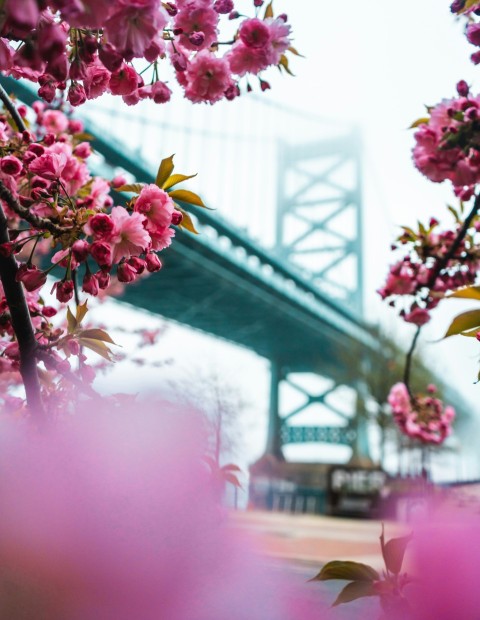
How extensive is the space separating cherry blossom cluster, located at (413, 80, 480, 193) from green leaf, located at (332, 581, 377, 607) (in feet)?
2.17

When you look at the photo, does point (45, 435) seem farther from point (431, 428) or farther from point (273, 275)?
point (273, 275)

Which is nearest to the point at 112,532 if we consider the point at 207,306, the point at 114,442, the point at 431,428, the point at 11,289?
the point at 114,442

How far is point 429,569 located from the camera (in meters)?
0.62

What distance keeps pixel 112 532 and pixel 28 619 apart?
0.08m

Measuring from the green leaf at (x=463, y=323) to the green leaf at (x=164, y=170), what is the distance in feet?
1.31

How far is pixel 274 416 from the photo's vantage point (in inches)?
835

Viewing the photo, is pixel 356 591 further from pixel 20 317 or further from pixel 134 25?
pixel 134 25

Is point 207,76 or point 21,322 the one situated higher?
point 207,76

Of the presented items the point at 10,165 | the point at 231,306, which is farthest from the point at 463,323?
the point at 231,306

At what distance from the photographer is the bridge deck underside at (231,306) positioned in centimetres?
1375

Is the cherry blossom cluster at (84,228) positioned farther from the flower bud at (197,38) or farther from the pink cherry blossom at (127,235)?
the flower bud at (197,38)

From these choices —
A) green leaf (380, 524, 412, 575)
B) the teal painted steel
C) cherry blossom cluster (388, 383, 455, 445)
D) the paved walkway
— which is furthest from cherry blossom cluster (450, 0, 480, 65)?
the teal painted steel

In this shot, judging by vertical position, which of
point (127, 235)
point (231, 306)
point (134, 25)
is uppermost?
point (231, 306)

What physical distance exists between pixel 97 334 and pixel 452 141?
65 cm
